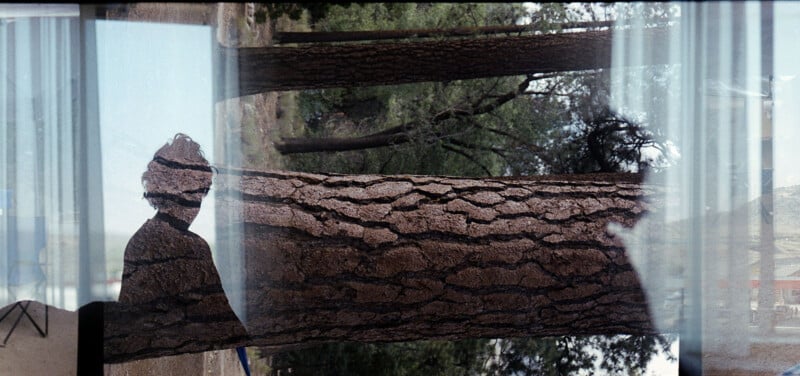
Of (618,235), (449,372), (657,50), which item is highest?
(657,50)

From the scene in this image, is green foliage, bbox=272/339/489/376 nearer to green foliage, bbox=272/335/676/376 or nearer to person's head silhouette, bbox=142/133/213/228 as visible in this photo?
green foliage, bbox=272/335/676/376

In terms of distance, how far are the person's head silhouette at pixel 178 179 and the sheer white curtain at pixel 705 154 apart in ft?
2.68

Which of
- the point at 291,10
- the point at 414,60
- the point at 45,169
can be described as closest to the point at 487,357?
the point at 414,60

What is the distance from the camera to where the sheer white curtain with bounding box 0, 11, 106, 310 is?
1.37 meters

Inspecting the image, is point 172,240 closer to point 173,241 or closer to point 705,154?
point 173,241

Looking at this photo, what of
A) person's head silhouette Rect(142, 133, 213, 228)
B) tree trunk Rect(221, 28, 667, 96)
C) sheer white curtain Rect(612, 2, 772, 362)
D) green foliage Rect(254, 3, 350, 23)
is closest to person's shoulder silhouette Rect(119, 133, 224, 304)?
person's head silhouette Rect(142, 133, 213, 228)

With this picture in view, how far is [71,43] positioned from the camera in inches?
53.7

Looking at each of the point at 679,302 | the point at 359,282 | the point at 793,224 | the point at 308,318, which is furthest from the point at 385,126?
the point at 793,224

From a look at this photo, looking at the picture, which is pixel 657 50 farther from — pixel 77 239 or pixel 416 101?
pixel 77 239

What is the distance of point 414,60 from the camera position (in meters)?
1.41

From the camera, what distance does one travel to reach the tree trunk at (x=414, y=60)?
4.51 feet

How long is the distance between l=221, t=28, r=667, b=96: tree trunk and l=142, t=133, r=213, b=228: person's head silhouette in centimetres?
14

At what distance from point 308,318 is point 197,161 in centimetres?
41

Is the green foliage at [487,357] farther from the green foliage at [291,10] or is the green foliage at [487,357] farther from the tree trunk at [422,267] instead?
the green foliage at [291,10]
